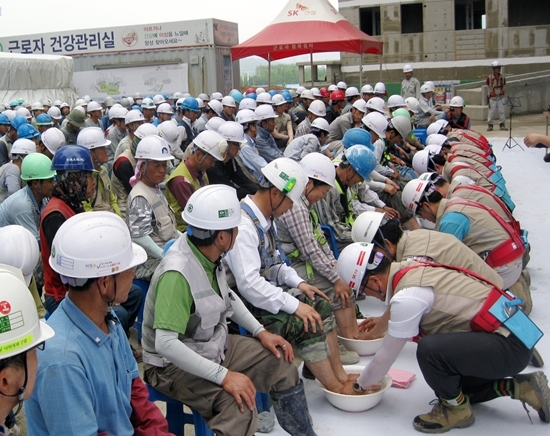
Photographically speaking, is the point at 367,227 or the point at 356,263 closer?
the point at 356,263

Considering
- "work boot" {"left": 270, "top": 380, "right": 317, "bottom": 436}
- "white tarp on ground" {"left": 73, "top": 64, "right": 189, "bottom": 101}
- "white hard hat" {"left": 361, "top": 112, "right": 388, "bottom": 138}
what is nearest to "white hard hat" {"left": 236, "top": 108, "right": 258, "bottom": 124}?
"white hard hat" {"left": 361, "top": 112, "right": 388, "bottom": 138}

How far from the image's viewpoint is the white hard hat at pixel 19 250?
3.63 m

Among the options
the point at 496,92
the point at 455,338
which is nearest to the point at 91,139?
the point at 455,338

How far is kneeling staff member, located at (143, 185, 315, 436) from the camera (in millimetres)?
2939

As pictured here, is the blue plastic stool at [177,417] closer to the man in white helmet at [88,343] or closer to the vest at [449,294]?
the man in white helmet at [88,343]

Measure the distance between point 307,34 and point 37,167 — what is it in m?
12.2

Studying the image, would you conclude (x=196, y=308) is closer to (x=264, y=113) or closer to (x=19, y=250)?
(x=19, y=250)

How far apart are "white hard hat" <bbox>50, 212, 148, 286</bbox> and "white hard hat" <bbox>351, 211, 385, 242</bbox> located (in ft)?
7.01

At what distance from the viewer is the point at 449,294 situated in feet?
11.3

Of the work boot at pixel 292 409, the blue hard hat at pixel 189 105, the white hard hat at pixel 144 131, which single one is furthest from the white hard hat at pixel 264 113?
the work boot at pixel 292 409

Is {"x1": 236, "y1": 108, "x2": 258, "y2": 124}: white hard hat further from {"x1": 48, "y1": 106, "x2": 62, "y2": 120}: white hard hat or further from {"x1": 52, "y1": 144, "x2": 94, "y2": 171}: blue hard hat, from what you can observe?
{"x1": 48, "y1": 106, "x2": 62, "y2": 120}: white hard hat

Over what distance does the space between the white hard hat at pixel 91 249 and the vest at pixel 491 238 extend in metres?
3.10

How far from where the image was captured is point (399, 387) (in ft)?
13.7

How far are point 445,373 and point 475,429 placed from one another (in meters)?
0.46
